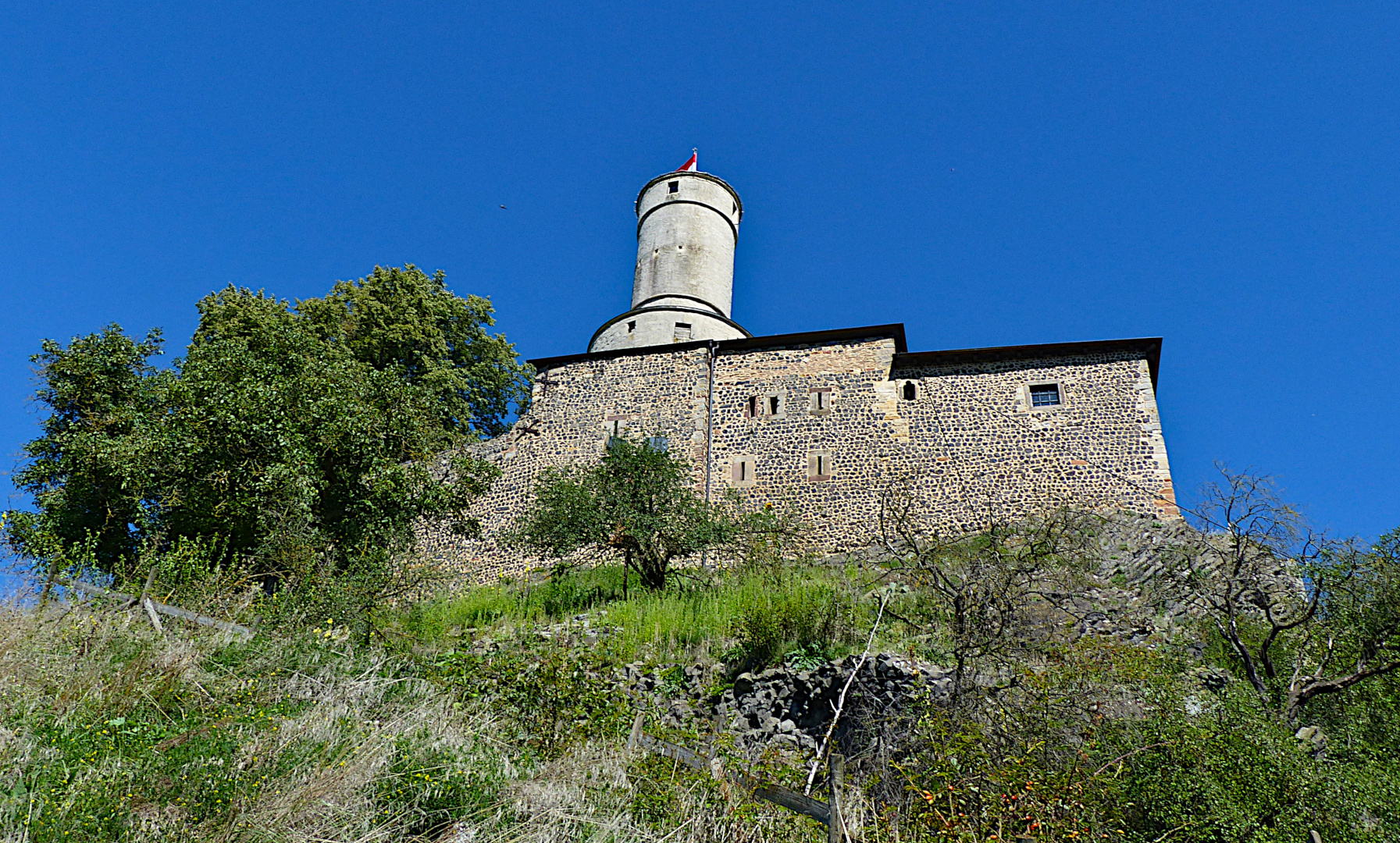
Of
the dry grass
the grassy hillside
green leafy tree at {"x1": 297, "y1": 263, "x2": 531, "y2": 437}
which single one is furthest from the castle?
the dry grass

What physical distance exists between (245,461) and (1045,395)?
15.4m

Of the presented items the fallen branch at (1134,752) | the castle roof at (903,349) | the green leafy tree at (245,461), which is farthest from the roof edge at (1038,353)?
the fallen branch at (1134,752)

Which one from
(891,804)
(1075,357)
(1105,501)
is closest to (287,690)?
(891,804)

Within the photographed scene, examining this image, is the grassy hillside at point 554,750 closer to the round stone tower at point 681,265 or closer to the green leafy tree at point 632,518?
the green leafy tree at point 632,518

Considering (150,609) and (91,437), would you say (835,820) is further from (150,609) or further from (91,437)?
(91,437)

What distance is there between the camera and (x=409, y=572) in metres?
12.9

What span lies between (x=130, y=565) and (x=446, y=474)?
496 cm

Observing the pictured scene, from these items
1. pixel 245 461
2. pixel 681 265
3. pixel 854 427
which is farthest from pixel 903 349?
pixel 245 461

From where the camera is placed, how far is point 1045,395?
1950 centimetres

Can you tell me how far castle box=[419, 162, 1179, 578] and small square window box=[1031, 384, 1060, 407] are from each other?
3 centimetres

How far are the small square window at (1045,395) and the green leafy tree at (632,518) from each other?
7.52m

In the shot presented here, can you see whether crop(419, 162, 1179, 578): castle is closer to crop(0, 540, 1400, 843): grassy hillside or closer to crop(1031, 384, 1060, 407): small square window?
crop(1031, 384, 1060, 407): small square window

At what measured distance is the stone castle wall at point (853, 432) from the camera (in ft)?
60.8

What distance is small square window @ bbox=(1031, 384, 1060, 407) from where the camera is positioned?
63.6 ft
